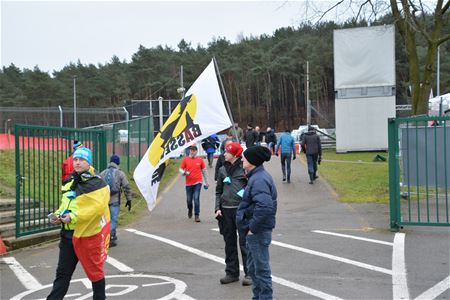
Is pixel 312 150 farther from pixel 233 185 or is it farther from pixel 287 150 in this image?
pixel 233 185

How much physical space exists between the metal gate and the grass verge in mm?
6965

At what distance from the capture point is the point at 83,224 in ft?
16.6

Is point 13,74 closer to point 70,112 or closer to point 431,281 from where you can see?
point 70,112

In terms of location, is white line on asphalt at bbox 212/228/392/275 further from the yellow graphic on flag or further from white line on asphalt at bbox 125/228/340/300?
the yellow graphic on flag

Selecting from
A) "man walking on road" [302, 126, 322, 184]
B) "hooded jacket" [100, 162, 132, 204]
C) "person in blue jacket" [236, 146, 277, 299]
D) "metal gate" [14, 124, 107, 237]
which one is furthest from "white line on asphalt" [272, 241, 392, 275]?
"man walking on road" [302, 126, 322, 184]

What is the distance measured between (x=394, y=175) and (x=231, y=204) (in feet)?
13.6

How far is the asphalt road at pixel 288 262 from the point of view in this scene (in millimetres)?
6242

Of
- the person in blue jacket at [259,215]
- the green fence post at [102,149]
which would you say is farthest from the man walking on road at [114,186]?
the person in blue jacket at [259,215]

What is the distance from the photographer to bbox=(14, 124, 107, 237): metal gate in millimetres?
9094

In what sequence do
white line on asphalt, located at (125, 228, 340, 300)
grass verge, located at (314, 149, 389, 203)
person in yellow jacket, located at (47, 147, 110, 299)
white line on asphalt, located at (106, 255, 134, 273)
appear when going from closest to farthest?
person in yellow jacket, located at (47, 147, 110, 299), white line on asphalt, located at (125, 228, 340, 300), white line on asphalt, located at (106, 255, 134, 273), grass verge, located at (314, 149, 389, 203)

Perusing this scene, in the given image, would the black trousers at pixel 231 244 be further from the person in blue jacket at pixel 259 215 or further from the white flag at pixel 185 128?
the white flag at pixel 185 128

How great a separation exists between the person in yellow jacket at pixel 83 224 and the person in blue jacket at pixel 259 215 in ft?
4.86

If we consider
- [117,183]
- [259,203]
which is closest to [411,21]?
[117,183]

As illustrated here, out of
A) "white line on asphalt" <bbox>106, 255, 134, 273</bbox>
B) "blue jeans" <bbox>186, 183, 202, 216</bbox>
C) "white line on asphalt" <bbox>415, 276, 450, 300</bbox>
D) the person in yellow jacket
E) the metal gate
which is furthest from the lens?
"blue jeans" <bbox>186, 183, 202, 216</bbox>
